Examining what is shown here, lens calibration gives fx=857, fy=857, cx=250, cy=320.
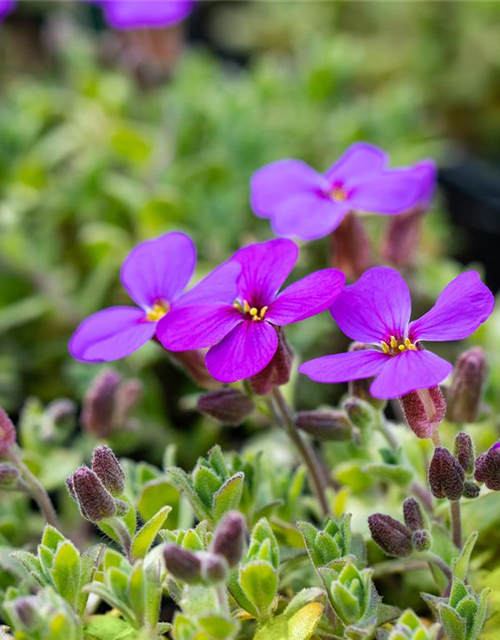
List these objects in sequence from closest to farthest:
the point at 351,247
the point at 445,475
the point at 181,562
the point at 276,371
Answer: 1. the point at 181,562
2. the point at 445,475
3. the point at 276,371
4. the point at 351,247

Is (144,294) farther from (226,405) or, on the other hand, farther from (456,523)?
(456,523)

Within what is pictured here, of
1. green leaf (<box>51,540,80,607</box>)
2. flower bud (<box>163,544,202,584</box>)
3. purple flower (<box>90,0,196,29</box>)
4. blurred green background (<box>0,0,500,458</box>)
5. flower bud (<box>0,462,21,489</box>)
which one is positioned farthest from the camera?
purple flower (<box>90,0,196,29</box>)

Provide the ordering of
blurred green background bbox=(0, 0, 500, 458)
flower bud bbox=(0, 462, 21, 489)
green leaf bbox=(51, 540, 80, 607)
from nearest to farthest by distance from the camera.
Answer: green leaf bbox=(51, 540, 80, 607) → flower bud bbox=(0, 462, 21, 489) → blurred green background bbox=(0, 0, 500, 458)

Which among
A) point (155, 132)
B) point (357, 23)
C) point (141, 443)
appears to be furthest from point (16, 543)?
point (357, 23)

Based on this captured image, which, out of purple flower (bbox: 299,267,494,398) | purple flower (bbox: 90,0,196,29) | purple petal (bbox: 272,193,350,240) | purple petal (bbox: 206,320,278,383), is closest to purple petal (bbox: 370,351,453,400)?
purple flower (bbox: 299,267,494,398)

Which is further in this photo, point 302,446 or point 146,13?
point 146,13

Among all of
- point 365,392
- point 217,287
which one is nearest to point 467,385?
point 365,392

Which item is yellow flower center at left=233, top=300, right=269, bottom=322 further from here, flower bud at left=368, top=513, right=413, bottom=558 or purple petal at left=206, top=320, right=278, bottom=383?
flower bud at left=368, top=513, right=413, bottom=558

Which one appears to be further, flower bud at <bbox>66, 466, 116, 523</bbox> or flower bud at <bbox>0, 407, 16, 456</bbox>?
flower bud at <bbox>0, 407, 16, 456</bbox>
